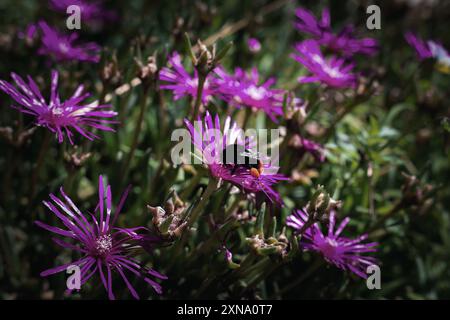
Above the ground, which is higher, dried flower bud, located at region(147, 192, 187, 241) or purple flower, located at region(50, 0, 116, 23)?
purple flower, located at region(50, 0, 116, 23)

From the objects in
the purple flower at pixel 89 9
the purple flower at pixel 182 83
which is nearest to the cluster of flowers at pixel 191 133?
the purple flower at pixel 182 83

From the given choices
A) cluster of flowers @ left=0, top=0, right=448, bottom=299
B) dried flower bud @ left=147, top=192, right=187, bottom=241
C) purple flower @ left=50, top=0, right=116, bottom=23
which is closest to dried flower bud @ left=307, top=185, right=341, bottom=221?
A: cluster of flowers @ left=0, top=0, right=448, bottom=299

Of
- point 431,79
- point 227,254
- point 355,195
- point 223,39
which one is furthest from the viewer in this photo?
point 431,79

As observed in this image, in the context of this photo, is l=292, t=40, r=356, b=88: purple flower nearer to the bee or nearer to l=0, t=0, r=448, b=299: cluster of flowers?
l=0, t=0, r=448, b=299: cluster of flowers

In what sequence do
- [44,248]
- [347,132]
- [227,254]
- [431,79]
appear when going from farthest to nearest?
[431,79] < [347,132] < [44,248] < [227,254]

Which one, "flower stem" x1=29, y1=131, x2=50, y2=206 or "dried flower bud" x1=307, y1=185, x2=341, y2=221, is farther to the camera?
"flower stem" x1=29, y1=131, x2=50, y2=206

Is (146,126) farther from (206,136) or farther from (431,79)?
(431,79)

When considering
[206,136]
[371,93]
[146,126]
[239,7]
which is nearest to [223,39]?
[239,7]
